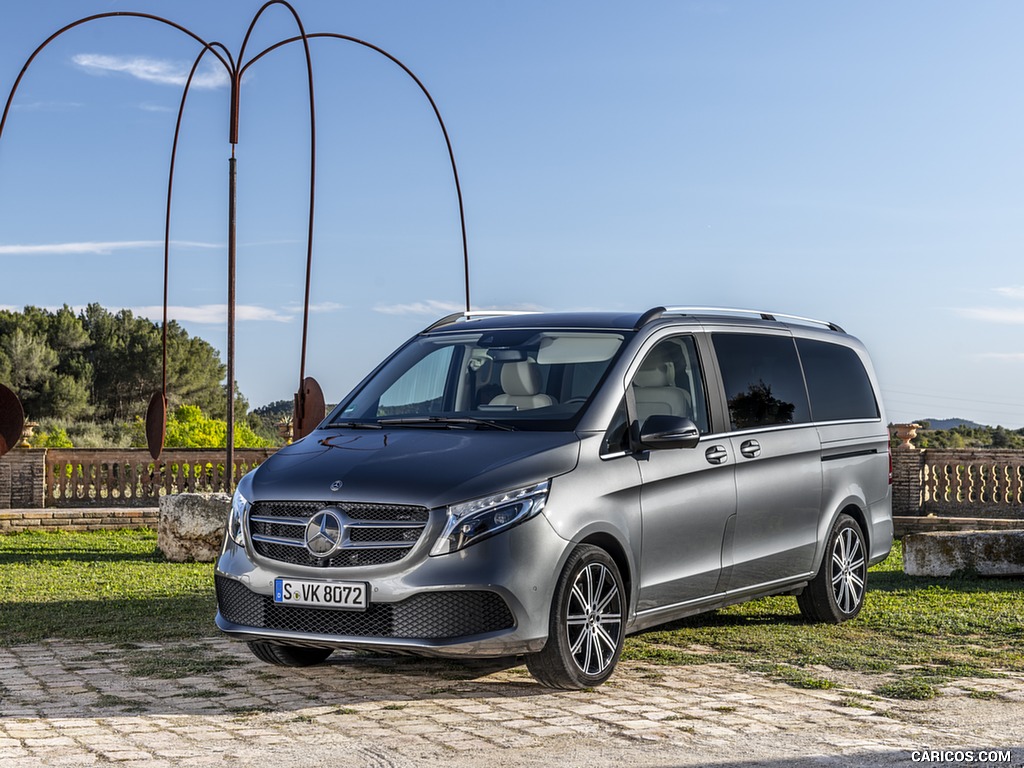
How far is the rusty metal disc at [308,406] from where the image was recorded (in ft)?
49.5

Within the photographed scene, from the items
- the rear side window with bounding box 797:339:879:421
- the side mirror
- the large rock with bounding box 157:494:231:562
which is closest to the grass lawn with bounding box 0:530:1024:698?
the large rock with bounding box 157:494:231:562

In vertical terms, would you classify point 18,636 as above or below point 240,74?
below

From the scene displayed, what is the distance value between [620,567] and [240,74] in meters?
10.7

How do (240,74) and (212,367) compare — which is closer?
(240,74)

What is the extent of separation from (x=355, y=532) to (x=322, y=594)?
0.34 metres

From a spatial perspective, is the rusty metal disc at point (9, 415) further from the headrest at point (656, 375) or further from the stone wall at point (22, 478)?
the headrest at point (656, 375)

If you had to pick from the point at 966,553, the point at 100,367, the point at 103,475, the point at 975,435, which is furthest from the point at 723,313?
the point at 100,367

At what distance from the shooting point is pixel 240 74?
621 inches

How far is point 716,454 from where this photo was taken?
7656 mm

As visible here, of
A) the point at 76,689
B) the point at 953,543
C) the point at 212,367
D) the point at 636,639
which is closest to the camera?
the point at 76,689

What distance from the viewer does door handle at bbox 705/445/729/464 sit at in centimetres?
759

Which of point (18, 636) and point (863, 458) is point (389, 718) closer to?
point (18, 636)

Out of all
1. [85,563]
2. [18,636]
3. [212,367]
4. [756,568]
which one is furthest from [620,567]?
[212,367]

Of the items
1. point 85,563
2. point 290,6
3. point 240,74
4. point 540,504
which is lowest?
point 85,563
